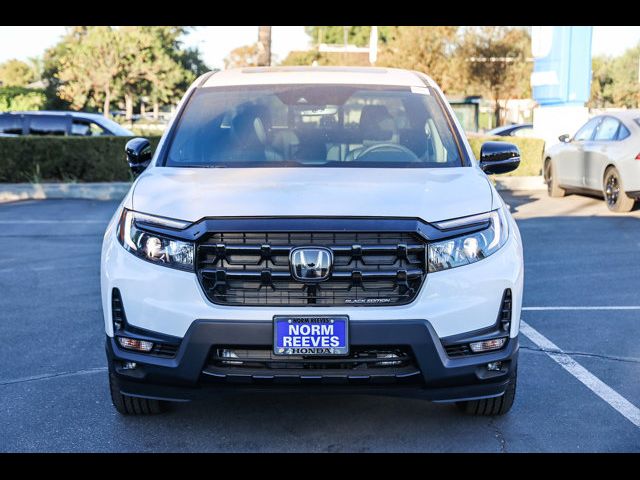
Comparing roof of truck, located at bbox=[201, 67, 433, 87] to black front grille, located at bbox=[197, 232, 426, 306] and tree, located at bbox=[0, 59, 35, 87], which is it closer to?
black front grille, located at bbox=[197, 232, 426, 306]

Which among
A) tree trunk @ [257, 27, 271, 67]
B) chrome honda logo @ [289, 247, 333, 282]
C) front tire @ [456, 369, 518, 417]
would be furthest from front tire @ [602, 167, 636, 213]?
chrome honda logo @ [289, 247, 333, 282]

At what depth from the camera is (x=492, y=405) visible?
4.78 metres

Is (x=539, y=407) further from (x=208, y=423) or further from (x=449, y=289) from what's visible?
(x=208, y=423)

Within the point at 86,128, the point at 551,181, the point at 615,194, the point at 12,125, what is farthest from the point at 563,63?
the point at 12,125

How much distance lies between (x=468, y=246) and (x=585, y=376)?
181 centimetres

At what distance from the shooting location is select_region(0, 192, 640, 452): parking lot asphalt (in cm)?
450

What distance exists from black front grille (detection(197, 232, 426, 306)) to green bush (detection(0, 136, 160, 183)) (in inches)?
573

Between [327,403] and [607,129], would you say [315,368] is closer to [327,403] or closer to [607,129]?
[327,403]

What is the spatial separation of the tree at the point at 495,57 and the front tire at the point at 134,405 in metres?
39.6

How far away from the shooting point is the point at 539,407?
5.04m

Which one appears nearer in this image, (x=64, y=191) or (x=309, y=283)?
(x=309, y=283)

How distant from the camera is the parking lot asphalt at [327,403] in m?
4.50
